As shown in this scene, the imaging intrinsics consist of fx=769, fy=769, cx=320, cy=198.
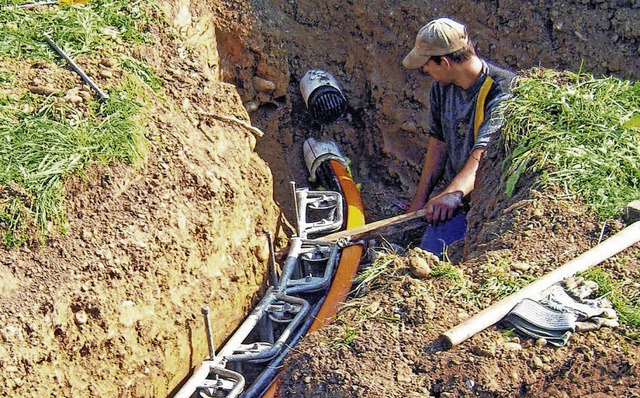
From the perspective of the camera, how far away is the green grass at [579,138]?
3.96 m

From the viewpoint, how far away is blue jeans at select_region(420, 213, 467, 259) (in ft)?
16.0

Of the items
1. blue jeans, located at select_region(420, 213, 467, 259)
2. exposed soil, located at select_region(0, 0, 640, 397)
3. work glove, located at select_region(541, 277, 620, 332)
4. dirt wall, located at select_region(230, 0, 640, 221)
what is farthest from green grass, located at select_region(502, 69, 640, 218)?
dirt wall, located at select_region(230, 0, 640, 221)

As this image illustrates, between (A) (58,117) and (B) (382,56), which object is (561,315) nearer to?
(A) (58,117)

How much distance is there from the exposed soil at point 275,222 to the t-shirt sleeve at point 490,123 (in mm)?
217

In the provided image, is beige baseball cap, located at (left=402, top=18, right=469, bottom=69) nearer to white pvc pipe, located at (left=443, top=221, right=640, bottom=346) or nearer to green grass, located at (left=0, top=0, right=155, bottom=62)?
white pvc pipe, located at (left=443, top=221, right=640, bottom=346)

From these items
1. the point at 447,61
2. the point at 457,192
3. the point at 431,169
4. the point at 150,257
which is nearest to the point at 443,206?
the point at 457,192

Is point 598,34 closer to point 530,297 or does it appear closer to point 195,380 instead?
point 530,297

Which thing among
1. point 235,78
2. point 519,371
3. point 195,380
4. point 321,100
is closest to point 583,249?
point 519,371

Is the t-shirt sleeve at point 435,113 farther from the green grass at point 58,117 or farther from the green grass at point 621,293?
the green grass at point 621,293

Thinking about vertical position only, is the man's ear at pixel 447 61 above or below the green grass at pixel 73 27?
below

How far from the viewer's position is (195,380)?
14.0 feet

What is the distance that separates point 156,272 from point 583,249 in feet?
7.37

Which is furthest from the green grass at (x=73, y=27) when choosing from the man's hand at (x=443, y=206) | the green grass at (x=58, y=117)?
the man's hand at (x=443, y=206)

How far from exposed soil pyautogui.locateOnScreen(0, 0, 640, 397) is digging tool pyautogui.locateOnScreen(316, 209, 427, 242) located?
521 mm
